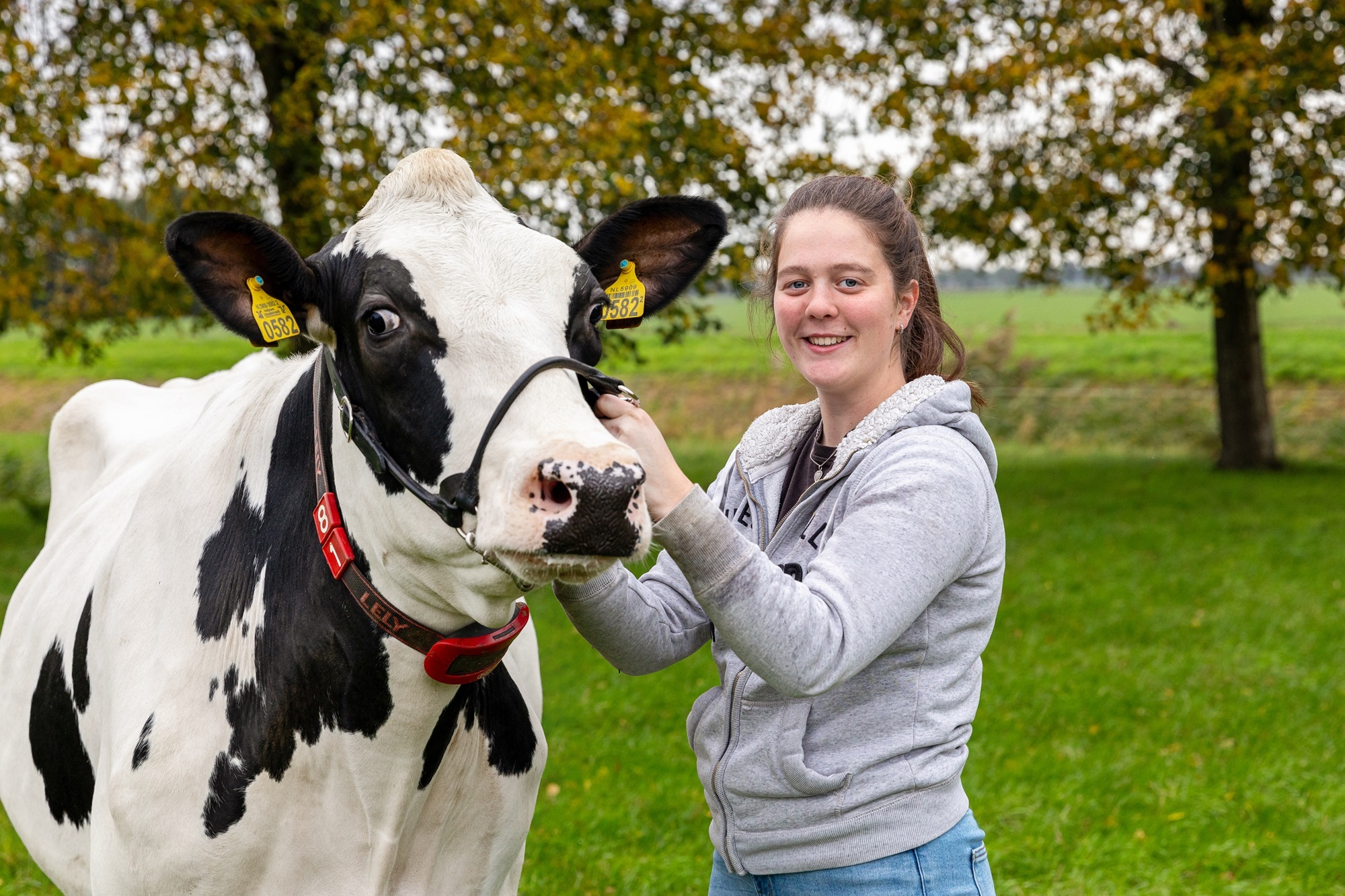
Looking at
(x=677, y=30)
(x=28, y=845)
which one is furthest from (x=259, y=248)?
(x=677, y=30)

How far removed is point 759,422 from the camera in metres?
2.75

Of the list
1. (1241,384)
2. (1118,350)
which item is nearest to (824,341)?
(1241,384)

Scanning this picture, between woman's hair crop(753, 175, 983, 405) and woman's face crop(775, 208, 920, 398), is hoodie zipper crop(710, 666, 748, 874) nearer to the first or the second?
woman's face crop(775, 208, 920, 398)

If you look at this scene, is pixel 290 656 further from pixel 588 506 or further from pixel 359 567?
pixel 588 506

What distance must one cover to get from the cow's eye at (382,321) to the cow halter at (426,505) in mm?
156

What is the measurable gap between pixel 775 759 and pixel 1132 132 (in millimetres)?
11438

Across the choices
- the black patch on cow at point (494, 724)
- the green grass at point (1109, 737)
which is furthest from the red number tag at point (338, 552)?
the green grass at point (1109, 737)

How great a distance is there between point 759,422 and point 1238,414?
1373 centimetres

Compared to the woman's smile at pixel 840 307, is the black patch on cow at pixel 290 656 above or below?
below

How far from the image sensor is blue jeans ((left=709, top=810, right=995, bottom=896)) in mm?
2225

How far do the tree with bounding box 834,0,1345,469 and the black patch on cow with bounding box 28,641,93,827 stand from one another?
10006 mm

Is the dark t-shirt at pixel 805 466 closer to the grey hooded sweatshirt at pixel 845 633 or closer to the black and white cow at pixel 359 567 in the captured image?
the grey hooded sweatshirt at pixel 845 633

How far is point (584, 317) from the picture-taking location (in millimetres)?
2186

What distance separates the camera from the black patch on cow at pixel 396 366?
201 centimetres
